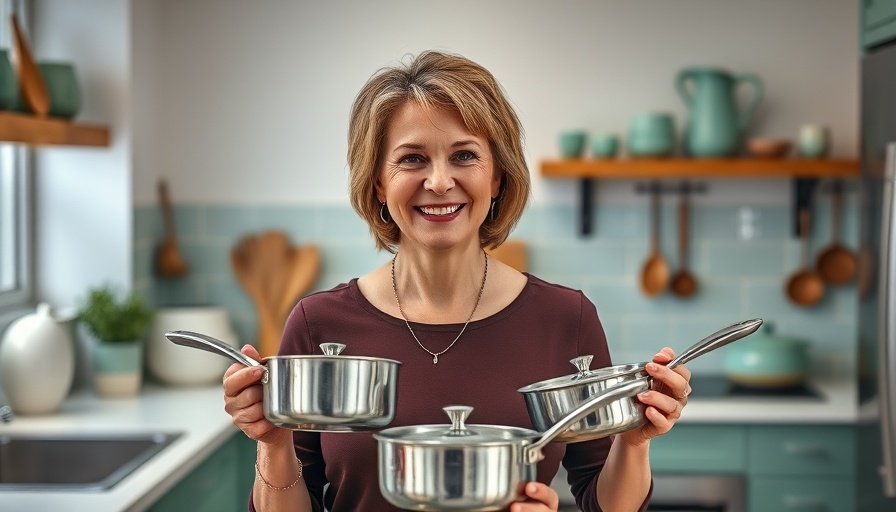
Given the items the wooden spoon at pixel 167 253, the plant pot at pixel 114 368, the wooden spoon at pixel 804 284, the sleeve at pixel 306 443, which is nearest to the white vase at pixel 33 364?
the plant pot at pixel 114 368

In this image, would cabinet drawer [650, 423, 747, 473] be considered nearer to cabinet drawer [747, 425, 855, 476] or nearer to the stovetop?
cabinet drawer [747, 425, 855, 476]

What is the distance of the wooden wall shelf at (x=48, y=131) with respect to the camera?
277 centimetres

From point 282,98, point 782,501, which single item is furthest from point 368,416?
point 282,98

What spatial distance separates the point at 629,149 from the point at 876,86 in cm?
93

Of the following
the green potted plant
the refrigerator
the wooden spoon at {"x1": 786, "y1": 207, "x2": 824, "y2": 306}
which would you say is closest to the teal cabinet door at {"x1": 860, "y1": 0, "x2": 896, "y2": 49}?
the refrigerator

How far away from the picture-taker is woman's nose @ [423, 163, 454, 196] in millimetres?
1522

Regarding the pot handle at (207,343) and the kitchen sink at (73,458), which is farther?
the kitchen sink at (73,458)

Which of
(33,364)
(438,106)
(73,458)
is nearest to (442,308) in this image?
(438,106)

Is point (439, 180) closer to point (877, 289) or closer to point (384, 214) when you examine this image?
point (384, 214)

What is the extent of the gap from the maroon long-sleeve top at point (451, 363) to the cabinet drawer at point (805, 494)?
1.66m

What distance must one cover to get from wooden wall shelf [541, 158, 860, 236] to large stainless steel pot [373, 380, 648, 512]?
235 centimetres

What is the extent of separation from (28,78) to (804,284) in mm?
2398

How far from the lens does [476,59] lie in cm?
369

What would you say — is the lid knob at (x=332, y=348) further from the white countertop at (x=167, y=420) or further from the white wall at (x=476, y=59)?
the white wall at (x=476, y=59)
